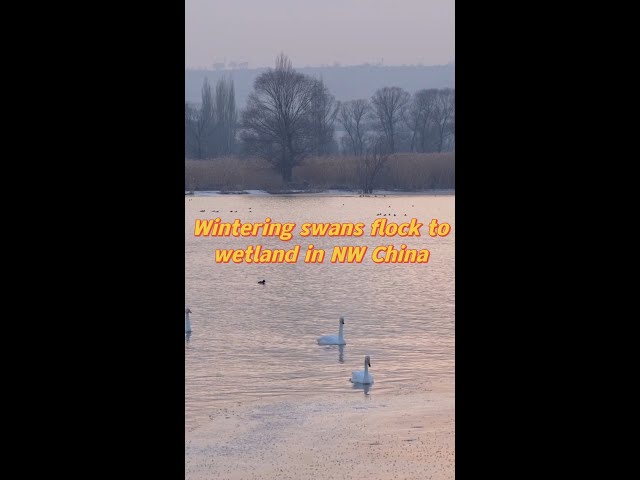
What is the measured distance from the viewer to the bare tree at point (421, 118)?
1120 inches

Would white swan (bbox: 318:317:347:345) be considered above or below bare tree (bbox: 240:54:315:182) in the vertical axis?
below

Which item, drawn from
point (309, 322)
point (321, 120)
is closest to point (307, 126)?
point (321, 120)

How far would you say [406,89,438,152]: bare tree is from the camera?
2845 cm

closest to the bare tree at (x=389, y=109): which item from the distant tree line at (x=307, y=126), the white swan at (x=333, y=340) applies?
the distant tree line at (x=307, y=126)

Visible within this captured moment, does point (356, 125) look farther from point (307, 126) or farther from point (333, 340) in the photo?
point (333, 340)

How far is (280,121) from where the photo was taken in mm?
28422

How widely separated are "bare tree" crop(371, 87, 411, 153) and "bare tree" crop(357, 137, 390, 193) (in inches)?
30.1

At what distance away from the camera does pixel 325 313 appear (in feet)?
38.4

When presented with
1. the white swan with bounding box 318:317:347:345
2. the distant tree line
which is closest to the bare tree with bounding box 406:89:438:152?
the distant tree line

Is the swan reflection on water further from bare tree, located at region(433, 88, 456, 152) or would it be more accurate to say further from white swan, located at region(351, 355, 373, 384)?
bare tree, located at region(433, 88, 456, 152)

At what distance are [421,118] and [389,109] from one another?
1.56 meters
